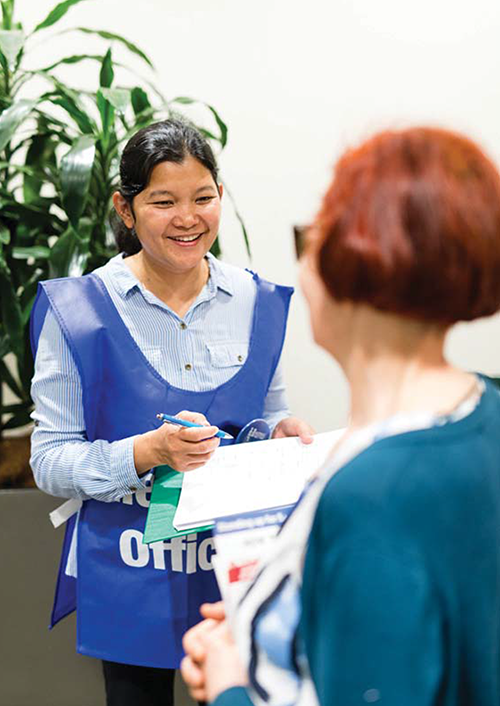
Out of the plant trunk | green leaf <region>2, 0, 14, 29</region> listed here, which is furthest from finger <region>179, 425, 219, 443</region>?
green leaf <region>2, 0, 14, 29</region>

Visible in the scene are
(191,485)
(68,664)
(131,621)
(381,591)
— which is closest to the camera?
(381,591)

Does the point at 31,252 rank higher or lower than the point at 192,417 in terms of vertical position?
higher

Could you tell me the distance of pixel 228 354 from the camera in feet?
4.95

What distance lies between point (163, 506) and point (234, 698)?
1.79ft

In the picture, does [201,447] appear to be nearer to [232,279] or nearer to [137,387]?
[137,387]

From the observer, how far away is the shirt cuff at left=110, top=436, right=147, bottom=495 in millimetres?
1355

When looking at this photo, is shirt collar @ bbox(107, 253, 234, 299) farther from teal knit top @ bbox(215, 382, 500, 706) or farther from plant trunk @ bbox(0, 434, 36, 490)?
plant trunk @ bbox(0, 434, 36, 490)

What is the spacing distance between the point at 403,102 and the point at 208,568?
184 centimetres

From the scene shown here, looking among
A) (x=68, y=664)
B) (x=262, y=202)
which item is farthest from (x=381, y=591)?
(x=262, y=202)

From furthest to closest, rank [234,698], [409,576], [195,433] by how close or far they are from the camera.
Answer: [195,433] → [234,698] → [409,576]

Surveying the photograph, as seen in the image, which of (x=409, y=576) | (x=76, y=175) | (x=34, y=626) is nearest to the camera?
(x=409, y=576)

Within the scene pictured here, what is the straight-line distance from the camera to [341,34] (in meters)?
2.77

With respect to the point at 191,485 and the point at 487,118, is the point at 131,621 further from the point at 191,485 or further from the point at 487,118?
the point at 487,118

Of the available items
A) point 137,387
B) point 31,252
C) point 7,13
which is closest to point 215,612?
point 137,387
